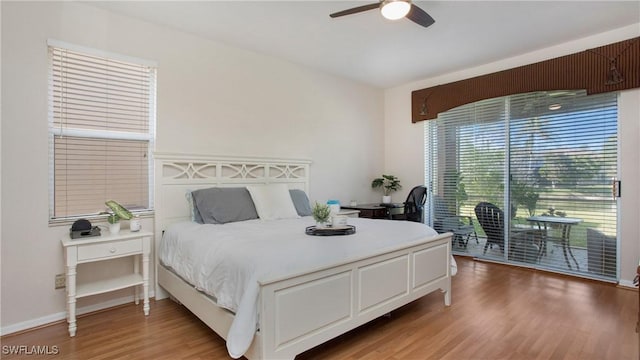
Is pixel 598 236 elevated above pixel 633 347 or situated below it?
above

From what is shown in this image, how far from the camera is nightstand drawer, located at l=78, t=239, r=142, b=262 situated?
249cm

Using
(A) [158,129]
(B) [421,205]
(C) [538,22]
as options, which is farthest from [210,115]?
(C) [538,22]

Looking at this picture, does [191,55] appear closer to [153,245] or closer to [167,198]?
[167,198]

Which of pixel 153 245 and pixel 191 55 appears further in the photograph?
pixel 191 55

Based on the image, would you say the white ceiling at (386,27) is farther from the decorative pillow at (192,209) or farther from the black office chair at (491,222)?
the black office chair at (491,222)

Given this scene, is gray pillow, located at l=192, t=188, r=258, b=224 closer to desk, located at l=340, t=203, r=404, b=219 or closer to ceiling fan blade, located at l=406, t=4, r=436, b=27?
desk, located at l=340, t=203, r=404, b=219

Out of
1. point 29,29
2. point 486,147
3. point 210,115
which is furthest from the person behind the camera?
point 486,147

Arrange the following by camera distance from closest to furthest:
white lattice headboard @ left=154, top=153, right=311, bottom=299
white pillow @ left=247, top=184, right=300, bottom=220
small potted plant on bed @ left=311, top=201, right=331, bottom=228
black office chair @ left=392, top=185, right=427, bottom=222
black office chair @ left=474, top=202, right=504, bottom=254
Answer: small potted plant on bed @ left=311, top=201, right=331, bottom=228
white lattice headboard @ left=154, top=153, right=311, bottom=299
white pillow @ left=247, top=184, right=300, bottom=220
black office chair @ left=474, top=202, right=504, bottom=254
black office chair @ left=392, top=185, right=427, bottom=222

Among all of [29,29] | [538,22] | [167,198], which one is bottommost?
[167,198]

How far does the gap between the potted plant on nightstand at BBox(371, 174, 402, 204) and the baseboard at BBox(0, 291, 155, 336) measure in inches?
147

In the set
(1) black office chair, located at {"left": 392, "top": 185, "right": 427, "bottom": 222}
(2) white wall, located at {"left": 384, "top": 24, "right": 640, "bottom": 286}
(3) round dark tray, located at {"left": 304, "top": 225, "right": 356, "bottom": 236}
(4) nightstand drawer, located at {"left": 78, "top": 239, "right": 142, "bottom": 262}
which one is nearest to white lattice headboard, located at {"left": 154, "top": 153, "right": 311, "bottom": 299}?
(4) nightstand drawer, located at {"left": 78, "top": 239, "right": 142, "bottom": 262}

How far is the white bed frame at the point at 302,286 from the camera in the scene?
179 centimetres

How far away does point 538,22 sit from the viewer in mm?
3246

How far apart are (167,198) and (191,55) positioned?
1.52 metres
